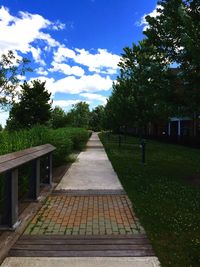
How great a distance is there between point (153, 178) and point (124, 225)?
518 centimetres

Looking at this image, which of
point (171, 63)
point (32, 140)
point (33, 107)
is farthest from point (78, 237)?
point (33, 107)

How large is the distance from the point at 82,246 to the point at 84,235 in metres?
0.50

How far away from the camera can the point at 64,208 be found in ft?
23.7

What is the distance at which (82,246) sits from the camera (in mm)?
4945

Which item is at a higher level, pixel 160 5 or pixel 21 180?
pixel 160 5

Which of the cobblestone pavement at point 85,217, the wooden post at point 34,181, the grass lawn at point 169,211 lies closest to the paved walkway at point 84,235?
the cobblestone pavement at point 85,217

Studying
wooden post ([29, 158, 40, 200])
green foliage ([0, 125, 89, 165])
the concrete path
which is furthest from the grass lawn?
green foliage ([0, 125, 89, 165])

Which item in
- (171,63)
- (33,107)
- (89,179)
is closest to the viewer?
(89,179)

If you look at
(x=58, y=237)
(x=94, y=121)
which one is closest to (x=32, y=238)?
(x=58, y=237)

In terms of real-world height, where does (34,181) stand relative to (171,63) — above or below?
below

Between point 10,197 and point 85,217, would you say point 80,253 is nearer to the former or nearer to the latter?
point 10,197

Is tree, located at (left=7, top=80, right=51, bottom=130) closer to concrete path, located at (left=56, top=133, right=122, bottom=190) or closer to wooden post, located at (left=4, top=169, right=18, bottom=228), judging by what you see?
concrete path, located at (left=56, top=133, right=122, bottom=190)

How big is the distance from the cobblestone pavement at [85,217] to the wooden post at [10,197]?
0.31 m

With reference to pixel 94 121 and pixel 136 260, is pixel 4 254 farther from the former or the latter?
pixel 94 121
